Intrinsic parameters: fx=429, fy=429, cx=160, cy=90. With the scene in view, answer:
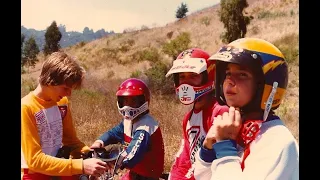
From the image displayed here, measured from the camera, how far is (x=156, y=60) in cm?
3444

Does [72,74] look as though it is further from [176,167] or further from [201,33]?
[201,33]

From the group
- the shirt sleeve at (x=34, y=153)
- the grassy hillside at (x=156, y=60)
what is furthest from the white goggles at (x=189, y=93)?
the grassy hillside at (x=156, y=60)

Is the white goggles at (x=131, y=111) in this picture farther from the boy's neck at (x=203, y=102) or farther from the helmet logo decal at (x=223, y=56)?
the helmet logo decal at (x=223, y=56)

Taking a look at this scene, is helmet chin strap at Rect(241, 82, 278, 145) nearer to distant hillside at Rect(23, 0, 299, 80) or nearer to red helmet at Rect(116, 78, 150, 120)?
red helmet at Rect(116, 78, 150, 120)

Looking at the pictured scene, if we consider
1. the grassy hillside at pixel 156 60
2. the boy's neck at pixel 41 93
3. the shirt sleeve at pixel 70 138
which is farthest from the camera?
the grassy hillside at pixel 156 60

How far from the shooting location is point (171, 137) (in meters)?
9.02

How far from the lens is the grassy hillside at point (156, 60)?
34.2ft

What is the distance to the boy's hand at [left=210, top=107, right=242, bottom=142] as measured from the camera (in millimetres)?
2609

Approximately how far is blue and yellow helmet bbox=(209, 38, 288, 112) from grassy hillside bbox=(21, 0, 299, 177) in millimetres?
4928

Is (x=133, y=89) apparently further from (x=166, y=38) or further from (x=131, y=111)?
(x=166, y=38)

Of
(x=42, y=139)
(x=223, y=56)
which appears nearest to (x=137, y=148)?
(x=42, y=139)

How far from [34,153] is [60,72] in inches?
31.8

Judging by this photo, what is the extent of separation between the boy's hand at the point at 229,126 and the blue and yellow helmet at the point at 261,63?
0.77 feet

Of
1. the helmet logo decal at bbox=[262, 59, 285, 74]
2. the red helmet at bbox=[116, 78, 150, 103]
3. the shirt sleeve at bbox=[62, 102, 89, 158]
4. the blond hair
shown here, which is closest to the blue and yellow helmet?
the helmet logo decal at bbox=[262, 59, 285, 74]
